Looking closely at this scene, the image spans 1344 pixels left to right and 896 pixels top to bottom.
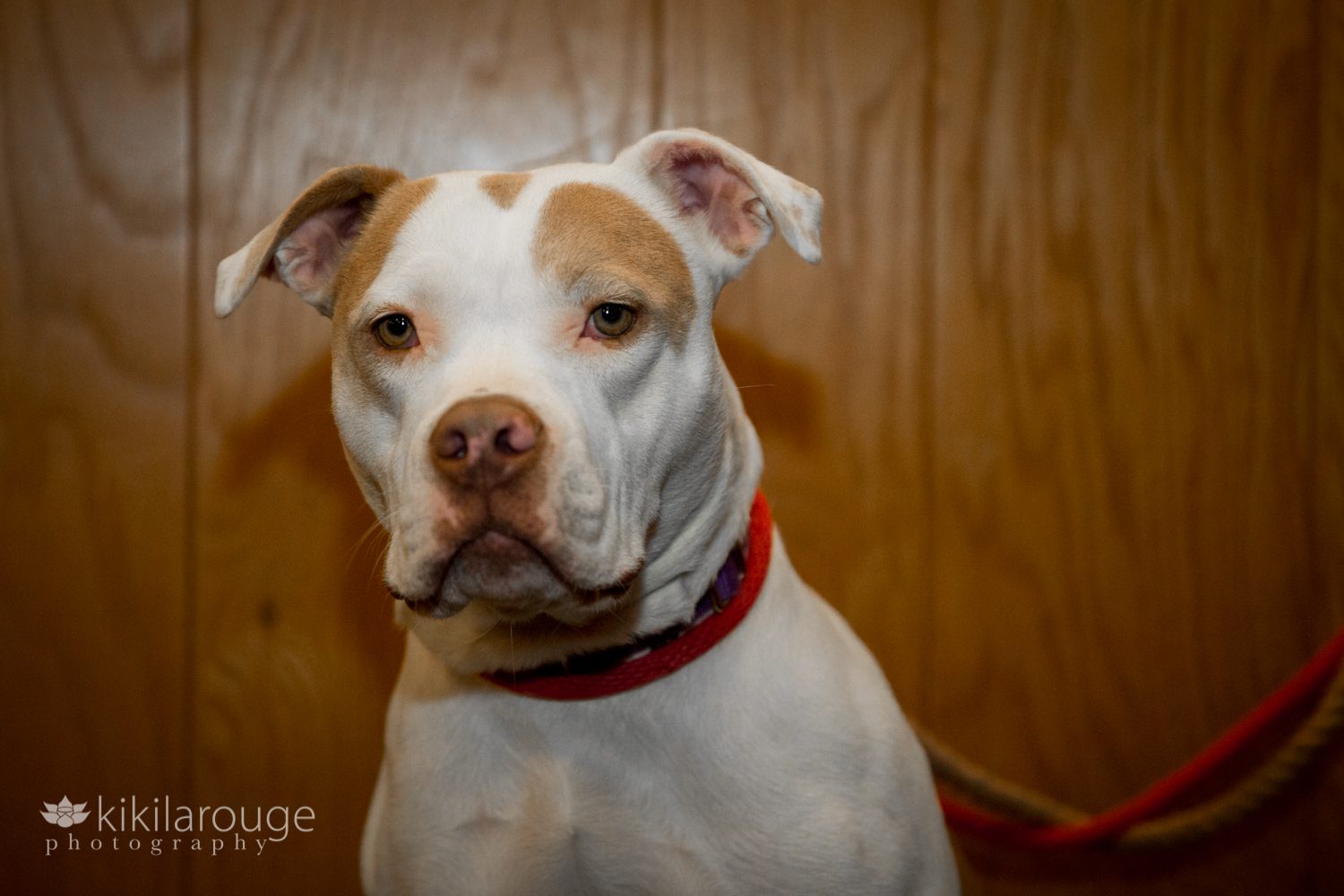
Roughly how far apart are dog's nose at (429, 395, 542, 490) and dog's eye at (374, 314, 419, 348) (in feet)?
0.70

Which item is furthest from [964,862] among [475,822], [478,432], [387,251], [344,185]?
[344,185]

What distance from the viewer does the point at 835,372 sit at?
207cm

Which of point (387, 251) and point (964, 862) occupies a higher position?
point (387, 251)

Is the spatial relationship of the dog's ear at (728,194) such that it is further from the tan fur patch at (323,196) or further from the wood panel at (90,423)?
the wood panel at (90,423)

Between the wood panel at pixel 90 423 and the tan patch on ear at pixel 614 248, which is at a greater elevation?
the tan patch on ear at pixel 614 248

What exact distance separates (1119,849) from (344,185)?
183 centimetres

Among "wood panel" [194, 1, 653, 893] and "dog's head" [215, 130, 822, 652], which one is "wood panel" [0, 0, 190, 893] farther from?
"dog's head" [215, 130, 822, 652]

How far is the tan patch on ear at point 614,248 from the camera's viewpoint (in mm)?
1210

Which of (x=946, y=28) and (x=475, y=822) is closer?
(x=475, y=822)

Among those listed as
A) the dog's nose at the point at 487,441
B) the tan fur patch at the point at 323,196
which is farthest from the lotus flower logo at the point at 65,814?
the dog's nose at the point at 487,441

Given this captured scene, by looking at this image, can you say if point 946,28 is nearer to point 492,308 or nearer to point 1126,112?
point 1126,112

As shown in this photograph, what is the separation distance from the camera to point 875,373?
2.07 metres

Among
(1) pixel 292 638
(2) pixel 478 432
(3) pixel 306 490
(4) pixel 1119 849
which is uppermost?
(2) pixel 478 432

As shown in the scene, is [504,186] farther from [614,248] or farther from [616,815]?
[616,815]
